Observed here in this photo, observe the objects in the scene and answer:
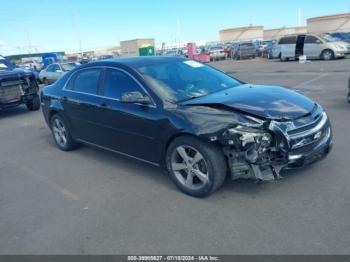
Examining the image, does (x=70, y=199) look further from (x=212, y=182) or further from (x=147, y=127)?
(x=212, y=182)

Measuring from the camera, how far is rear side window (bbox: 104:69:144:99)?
4.68 meters

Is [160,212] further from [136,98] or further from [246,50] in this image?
[246,50]

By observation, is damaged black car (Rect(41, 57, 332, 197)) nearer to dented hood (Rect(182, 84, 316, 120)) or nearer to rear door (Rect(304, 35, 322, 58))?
dented hood (Rect(182, 84, 316, 120))

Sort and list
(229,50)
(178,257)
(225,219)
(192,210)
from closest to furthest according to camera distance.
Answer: (178,257) → (225,219) → (192,210) → (229,50)

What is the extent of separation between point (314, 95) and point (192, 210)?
25.4ft

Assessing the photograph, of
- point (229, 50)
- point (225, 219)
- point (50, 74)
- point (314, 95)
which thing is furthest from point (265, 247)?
point (229, 50)

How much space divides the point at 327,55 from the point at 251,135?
2219 cm

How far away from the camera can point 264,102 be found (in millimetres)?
4074

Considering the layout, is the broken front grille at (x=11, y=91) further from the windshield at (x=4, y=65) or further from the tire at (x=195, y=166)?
the tire at (x=195, y=166)

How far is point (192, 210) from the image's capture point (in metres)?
3.82

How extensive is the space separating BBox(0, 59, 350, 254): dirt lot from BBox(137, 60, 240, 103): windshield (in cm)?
118

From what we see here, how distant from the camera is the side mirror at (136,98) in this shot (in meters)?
4.39

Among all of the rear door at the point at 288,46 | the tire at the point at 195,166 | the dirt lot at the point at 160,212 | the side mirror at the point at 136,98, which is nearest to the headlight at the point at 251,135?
the tire at the point at 195,166

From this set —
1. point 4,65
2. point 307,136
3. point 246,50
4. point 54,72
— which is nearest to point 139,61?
point 307,136
